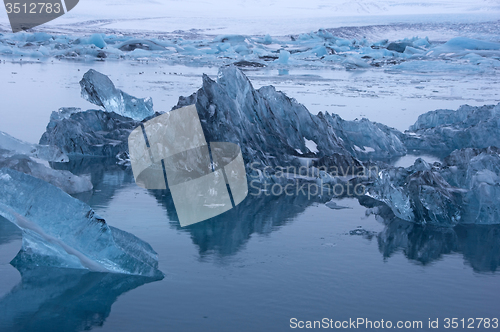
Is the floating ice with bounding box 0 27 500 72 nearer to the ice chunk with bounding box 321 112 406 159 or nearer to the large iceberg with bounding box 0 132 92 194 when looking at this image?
the ice chunk with bounding box 321 112 406 159

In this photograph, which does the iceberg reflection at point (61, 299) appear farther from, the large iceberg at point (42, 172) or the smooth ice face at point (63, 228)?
the large iceberg at point (42, 172)

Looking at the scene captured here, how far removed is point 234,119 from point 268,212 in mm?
1920

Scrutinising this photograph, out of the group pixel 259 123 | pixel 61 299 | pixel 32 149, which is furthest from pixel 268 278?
pixel 32 149

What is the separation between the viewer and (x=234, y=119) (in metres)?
6.38

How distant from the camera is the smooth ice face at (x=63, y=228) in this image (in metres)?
3.18

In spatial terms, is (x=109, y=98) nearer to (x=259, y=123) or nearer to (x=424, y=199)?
(x=259, y=123)

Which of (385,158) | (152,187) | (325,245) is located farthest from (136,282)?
(385,158)

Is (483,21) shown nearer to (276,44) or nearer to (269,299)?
(276,44)

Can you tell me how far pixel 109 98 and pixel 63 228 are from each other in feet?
16.7

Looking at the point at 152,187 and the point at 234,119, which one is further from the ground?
the point at 234,119

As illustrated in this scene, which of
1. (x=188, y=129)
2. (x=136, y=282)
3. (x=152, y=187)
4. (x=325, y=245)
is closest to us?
(x=136, y=282)

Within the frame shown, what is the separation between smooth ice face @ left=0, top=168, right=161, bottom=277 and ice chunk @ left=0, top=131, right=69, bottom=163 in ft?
8.56

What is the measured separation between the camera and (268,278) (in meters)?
3.28

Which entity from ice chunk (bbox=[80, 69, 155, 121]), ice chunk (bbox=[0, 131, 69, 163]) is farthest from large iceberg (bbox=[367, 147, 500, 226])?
ice chunk (bbox=[80, 69, 155, 121])
